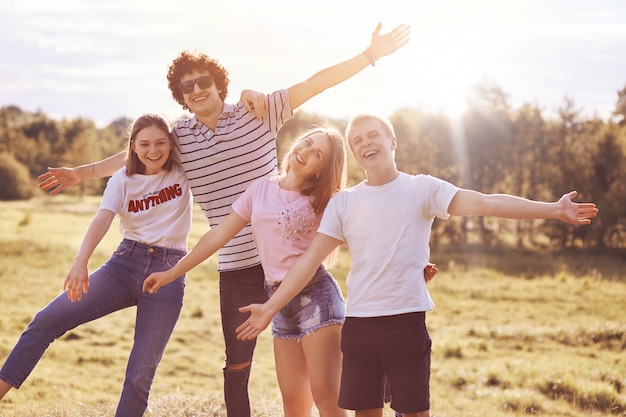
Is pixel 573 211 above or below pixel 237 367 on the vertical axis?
above

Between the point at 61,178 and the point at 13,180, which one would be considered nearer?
the point at 61,178

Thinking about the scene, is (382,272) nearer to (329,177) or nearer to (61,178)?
(329,177)

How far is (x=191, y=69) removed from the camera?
4.54 m

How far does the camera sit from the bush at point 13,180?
5378 centimetres

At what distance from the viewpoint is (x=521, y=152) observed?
3447 cm

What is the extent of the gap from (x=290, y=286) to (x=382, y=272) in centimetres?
48

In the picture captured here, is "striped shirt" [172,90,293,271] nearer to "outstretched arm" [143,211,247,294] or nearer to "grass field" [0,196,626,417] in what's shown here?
"outstretched arm" [143,211,247,294]

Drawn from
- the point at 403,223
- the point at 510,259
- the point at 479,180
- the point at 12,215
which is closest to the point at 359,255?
the point at 403,223

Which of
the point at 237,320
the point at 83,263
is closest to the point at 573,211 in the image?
the point at 237,320

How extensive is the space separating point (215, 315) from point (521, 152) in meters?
22.0

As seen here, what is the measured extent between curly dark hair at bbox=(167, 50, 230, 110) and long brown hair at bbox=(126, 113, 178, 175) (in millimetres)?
214

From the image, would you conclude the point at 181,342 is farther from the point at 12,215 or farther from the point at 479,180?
the point at 12,215

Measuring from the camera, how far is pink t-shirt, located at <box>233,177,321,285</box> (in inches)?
156

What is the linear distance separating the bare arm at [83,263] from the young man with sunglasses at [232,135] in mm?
609
